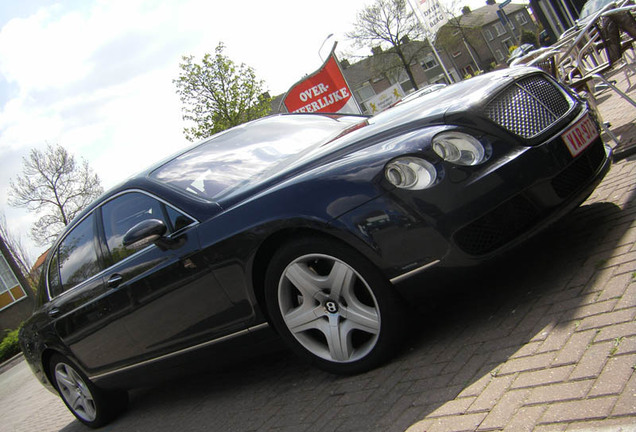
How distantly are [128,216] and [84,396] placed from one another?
192 centimetres

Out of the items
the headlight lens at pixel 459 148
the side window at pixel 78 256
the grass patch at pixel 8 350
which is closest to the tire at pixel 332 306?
the headlight lens at pixel 459 148

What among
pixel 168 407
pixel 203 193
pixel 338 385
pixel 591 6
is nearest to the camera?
pixel 338 385

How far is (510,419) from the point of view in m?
2.16

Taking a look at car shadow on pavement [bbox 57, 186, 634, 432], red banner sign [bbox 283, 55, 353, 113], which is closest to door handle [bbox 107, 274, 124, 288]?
car shadow on pavement [bbox 57, 186, 634, 432]

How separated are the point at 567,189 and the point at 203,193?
2083mm

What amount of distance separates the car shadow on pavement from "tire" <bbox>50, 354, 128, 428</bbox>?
1.11m

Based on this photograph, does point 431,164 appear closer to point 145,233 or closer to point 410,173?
point 410,173

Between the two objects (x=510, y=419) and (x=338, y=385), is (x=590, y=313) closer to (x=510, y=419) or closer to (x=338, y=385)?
(x=510, y=419)

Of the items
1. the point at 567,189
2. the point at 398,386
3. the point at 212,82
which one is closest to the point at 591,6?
the point at 567,189

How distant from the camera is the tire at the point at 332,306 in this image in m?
3.00

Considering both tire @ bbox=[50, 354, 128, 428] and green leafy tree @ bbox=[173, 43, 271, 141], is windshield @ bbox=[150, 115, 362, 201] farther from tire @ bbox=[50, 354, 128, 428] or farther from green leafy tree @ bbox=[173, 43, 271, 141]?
green leafy tree @ bbox=[173, 43, 271, 141]

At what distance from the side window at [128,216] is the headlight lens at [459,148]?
5.19 ft

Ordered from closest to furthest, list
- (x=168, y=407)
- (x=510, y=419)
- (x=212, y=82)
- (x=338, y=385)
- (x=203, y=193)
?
(x=510, y=419) < (x=338, y=385) < (x=203, y=193) < (x=168, y=407) < (x=212, y=82)

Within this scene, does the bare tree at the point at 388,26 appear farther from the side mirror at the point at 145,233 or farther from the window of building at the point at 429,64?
the side mirror at the point at 145,233
